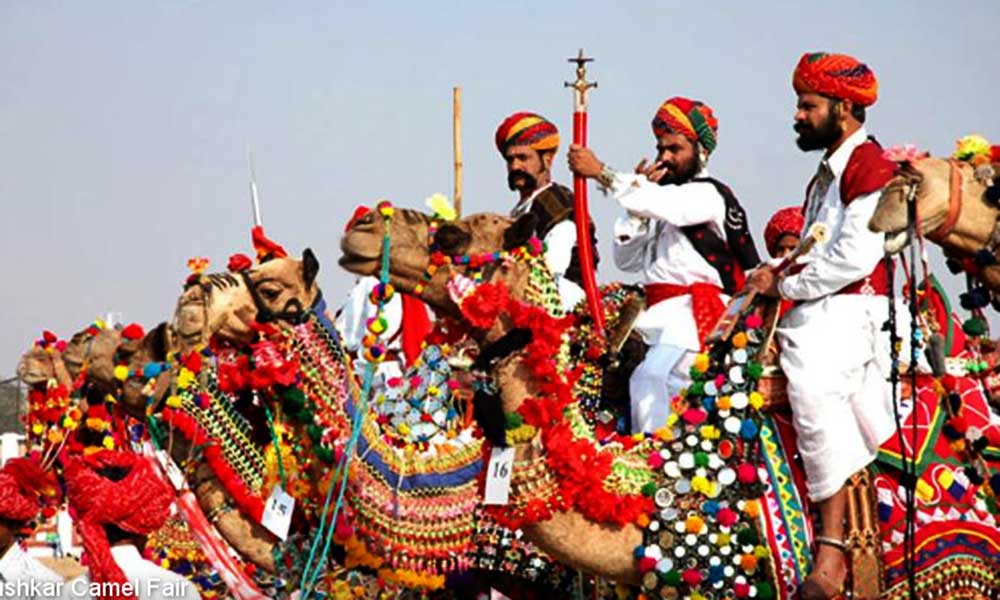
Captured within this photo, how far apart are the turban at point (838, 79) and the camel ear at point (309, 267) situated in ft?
8.14

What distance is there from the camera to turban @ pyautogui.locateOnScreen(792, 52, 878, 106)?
7316 mm

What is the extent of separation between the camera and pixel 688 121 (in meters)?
8.84

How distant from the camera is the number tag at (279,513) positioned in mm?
8469

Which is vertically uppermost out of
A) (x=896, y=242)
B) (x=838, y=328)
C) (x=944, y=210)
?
(x=944, y=210)

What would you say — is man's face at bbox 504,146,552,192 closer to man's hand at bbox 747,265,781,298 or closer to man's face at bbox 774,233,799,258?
man's face at bbox 774,233,799,258

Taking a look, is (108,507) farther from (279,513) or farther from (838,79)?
(838,79)

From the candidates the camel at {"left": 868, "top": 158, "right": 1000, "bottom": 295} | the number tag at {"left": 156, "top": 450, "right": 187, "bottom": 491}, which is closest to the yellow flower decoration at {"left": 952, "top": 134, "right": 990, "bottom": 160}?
Result: the camel at {"left": 868, "top": 158, "right": 1000, "bottom": 295}

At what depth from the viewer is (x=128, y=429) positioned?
426 inches

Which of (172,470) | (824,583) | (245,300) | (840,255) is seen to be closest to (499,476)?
(824,583)

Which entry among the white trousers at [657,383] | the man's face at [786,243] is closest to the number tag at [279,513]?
the white trousers at [657,383]

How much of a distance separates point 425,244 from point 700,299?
4.99 feet

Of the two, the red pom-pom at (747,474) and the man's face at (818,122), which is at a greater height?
the man's face at (818,122)

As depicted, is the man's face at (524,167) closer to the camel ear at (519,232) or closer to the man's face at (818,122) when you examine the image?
the camel ear at (519,232)

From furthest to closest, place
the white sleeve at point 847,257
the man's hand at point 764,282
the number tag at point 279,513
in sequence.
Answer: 1. the number tag at point 279,513
2. the man's hand at point 764,282
3. the white sleeve at point 847,257
